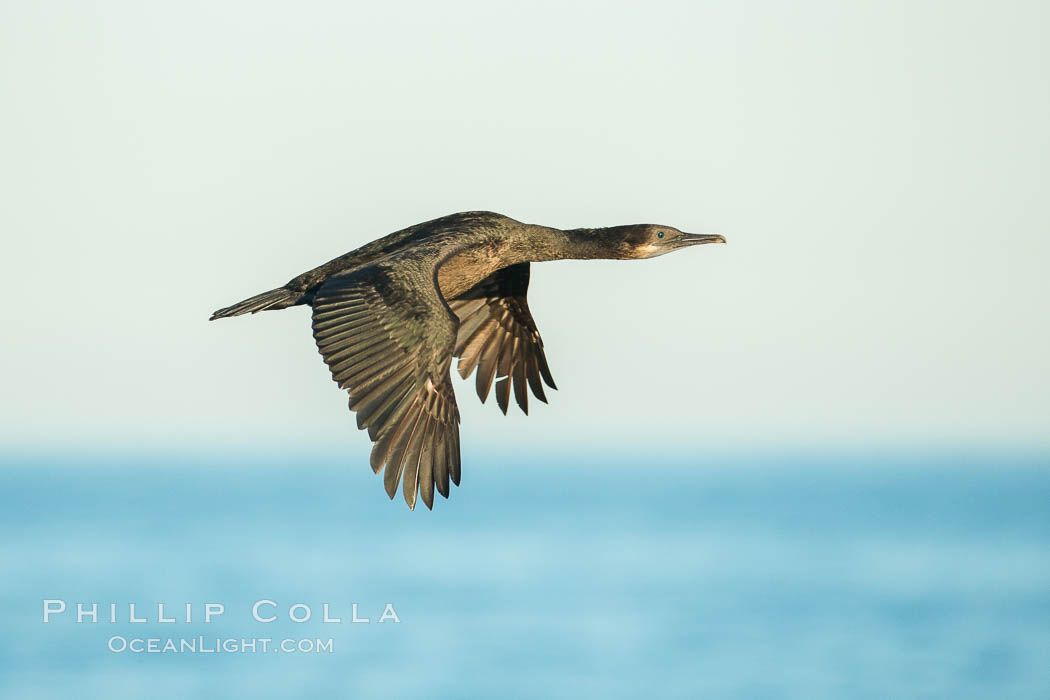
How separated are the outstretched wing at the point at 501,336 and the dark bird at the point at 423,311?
1 cm

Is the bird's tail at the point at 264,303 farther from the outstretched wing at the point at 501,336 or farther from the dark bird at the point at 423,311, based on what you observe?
the outstretched wing at the point at 501,336

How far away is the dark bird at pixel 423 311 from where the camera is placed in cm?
1175

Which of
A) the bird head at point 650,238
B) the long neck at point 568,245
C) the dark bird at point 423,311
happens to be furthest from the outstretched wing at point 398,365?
the bird head at point 650,238

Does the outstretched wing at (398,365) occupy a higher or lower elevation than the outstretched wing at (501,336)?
lower

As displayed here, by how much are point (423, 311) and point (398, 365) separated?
21.0 inches

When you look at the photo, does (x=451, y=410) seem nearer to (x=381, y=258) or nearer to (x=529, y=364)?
(x=381, y=258)

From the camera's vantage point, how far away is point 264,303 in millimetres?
13898

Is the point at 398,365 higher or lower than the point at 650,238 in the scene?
lower

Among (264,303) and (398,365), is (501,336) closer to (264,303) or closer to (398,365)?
(264,303)

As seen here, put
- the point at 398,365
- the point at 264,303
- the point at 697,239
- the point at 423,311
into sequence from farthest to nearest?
1. the point at 697,239
2. the point at 264,303
3. the point at 423,311
4. the point at 398,365

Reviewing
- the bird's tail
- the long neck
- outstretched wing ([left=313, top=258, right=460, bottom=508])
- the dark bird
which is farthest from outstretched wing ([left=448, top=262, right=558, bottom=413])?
outstretched wing ([left=313, top=258, right=460, bottom=508])

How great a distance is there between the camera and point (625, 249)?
1530 cm

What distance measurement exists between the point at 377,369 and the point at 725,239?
14.7ft

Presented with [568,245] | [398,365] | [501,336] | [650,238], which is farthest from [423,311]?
[501,336]
